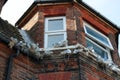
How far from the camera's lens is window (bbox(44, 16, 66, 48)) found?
32.5 feet

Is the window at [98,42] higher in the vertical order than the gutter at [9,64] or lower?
higher

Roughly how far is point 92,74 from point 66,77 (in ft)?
2.88

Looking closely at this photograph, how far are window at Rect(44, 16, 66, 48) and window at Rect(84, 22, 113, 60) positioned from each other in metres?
Result: 0.89

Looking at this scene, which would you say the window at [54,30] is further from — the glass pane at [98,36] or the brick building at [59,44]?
the glass pane at [98,36]

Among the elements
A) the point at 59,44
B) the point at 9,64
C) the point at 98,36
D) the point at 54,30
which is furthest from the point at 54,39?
the point at 9,64

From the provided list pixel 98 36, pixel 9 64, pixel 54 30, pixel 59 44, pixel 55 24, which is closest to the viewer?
pixel 9 64

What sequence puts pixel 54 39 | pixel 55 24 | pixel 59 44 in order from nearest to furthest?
pixel 59 44 < pixel 54 39 < pixel 55 24

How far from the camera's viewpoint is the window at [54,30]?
991 centimetres

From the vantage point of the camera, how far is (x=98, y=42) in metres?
10.7

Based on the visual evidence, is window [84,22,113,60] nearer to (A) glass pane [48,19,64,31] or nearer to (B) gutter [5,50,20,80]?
(A) glass pane [48,19,64,31]

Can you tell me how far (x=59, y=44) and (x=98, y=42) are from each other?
196 cm

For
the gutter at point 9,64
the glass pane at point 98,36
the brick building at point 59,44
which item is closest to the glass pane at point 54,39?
the brick building at point 59,44

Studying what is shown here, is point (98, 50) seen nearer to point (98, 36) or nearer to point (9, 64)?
point (98, 36)

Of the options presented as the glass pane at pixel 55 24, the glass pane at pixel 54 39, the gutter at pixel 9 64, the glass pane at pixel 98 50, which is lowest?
the gutter at pixel 9 64
